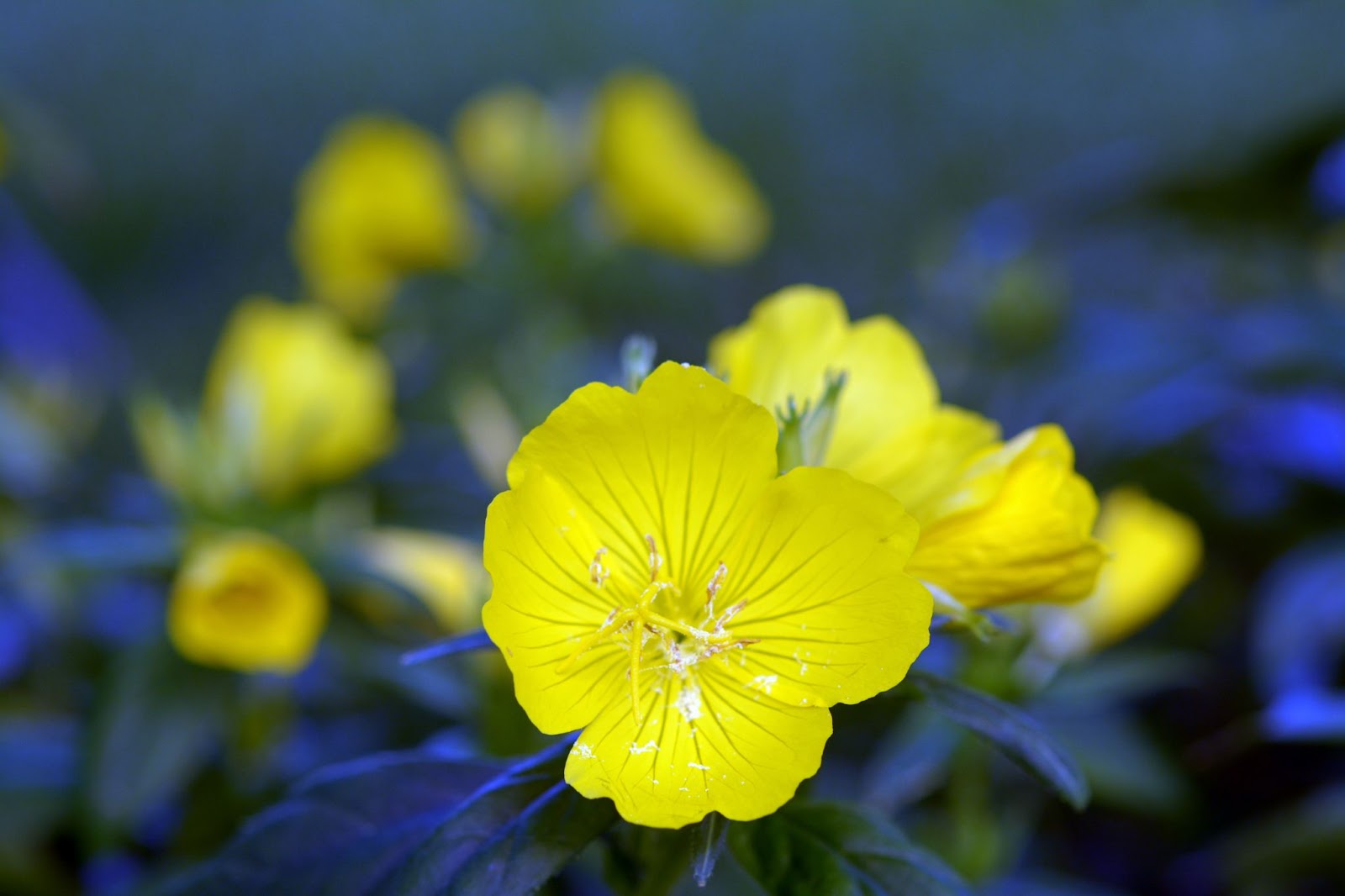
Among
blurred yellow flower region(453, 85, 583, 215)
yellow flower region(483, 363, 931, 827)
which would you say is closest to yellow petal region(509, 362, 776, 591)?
yellow flower region(483, 363, 931, 827)

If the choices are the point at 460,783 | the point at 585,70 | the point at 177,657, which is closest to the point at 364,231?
the point at 177,657

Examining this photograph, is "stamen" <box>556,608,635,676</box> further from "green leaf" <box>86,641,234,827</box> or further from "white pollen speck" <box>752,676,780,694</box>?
"green leaf" <box>86,641,234,827</box>

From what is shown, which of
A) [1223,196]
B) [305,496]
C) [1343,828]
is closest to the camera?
[1343,828]

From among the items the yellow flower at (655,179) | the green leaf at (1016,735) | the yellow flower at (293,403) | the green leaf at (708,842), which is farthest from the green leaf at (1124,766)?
the yellow flower at (655,179)

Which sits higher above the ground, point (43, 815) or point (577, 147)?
point (577, 147)

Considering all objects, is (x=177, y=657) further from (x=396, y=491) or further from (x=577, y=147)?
(x=577, y=147)

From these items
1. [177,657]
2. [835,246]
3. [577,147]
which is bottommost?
[177,657]
